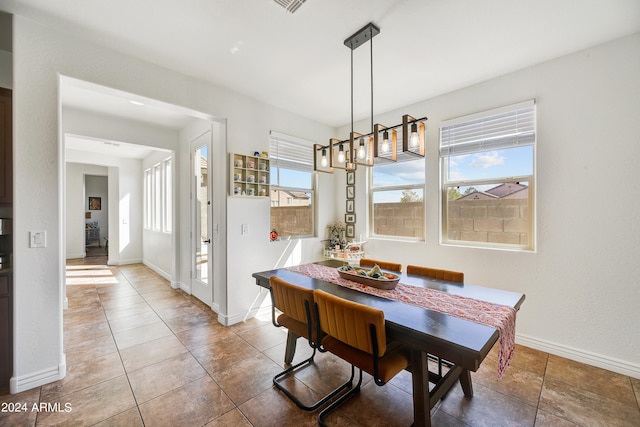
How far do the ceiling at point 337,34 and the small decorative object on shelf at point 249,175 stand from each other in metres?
0.85

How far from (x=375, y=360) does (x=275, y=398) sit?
0.97 meters

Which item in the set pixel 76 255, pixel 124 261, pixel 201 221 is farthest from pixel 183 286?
pixel 76 255

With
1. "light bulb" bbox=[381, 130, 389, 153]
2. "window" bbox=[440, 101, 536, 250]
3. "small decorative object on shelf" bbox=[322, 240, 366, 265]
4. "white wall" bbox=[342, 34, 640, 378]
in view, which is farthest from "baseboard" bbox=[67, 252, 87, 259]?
"white wall" bbox=[342, 34, 640, 378]

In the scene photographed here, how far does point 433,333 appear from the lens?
4.28 ft

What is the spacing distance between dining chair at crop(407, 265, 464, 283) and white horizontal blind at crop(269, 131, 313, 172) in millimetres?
2312

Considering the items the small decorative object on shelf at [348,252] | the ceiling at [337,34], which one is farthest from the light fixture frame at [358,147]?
the small decorative object on shelf at [348,252]

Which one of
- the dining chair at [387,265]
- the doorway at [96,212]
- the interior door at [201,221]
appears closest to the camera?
the dining chair at [387,265]

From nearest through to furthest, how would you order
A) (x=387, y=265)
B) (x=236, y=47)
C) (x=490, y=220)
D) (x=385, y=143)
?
(x=385, y=143), (x=236, y=47), (x=387, y=265), (x=490, y=220)

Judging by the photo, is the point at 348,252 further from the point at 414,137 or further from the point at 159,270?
the point at 159,270

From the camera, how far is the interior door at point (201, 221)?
145 inches

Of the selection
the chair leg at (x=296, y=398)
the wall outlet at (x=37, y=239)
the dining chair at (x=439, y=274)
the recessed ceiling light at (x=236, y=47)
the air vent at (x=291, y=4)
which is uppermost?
the recessed ceiling light at (x=236, y=47)

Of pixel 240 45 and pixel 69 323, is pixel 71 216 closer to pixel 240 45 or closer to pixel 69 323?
pixel 69 323

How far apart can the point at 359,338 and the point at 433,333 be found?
40cm

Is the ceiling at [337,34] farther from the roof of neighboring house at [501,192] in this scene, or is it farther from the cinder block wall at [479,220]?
the cinder block wall at [479,220]
